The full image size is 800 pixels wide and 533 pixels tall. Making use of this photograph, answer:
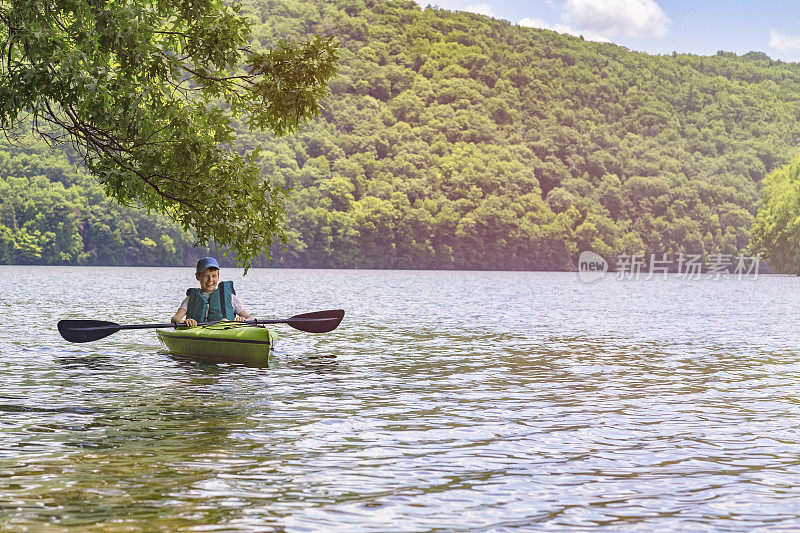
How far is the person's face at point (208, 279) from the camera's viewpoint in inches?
791

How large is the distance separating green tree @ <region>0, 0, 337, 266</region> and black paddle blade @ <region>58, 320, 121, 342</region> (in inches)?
105

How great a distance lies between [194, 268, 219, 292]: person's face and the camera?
20.1 metres

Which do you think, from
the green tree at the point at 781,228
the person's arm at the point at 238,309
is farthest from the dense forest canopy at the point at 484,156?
the person's arm at the point at 238,309

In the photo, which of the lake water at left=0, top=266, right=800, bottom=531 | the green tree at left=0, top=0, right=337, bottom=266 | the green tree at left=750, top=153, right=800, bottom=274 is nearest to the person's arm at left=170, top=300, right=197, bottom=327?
the lake water at left=0, top=266, right=800, bottom=531

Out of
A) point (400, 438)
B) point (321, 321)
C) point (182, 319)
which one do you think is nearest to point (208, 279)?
point (182, 319)

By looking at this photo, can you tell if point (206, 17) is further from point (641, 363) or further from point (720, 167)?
point (720, 167)

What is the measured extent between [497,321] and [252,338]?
18299 millimetres

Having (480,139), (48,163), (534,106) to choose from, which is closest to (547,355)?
(48,163)

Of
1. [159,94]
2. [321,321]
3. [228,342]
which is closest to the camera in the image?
[159,94]

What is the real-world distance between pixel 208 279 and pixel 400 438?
9.51m

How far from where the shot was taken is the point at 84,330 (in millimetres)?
20062

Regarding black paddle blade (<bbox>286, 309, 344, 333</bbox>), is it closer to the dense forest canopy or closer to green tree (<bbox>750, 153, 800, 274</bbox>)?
green tree (<bbox>750, 153, 800, 274</bbox>)

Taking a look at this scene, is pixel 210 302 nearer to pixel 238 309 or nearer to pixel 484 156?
pixel 238 309

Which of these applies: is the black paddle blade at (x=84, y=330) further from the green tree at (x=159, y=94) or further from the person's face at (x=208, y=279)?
the green tree at (x=159, y=94)
